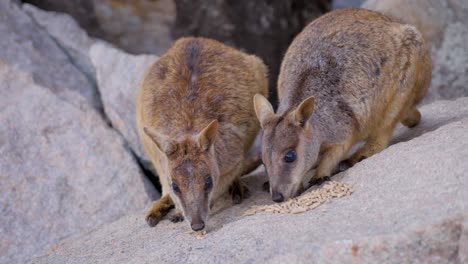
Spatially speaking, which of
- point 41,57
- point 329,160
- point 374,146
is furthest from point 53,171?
point 374,146

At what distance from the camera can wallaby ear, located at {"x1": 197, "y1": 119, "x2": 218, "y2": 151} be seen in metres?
5.96

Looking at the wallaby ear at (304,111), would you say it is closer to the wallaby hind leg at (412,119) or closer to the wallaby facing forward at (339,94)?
the wallaby facing forward at (339,94)

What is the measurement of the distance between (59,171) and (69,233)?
86cm

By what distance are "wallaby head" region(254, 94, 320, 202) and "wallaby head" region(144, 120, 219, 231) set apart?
0.51m

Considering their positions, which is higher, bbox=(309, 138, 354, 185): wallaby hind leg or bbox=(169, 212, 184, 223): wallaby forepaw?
bbox=(309, 138, 354, 185): wallaby hind leg

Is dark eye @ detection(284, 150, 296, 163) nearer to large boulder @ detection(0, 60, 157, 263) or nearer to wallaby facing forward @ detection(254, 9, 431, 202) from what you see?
wallaby facing forward @ detection(254, 9, 431, 202)

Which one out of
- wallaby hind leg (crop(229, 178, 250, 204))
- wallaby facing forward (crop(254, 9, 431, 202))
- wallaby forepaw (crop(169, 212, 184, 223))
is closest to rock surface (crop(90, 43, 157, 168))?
wallaby hind leg (crop(229, 178, 250, 204))

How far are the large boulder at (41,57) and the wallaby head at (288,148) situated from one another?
143 inches

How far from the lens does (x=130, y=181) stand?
825 cm

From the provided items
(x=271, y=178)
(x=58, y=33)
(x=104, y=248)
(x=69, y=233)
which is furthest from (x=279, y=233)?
(x=58, y=33)

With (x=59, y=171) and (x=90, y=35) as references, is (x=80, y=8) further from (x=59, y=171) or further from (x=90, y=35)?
(x=59, y=171)

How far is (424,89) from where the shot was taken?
7082 mm

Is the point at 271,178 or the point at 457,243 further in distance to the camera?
the point at 271,178

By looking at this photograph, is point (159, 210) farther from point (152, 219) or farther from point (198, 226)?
point (198, 226)
